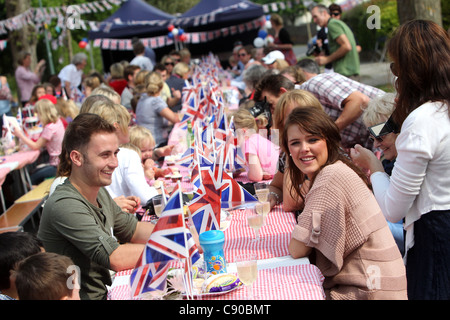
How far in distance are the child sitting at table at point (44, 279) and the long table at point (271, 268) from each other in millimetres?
456

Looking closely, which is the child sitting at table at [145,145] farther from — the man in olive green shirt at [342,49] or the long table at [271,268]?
the man in olive green shirt at [342,49]

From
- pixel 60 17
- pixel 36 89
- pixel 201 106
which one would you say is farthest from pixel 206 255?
pixel 60 17

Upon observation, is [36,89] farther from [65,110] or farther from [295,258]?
[295,258]

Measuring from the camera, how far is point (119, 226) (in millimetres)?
3121

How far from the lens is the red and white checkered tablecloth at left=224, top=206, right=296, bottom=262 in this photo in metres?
2.75

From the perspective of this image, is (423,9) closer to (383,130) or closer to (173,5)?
(383,130)

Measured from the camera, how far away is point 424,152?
2.32 meters

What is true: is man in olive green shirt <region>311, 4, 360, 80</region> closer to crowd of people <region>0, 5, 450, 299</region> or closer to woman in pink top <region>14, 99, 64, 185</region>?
woman in pink top <region>14, 99, 64, 185</region>

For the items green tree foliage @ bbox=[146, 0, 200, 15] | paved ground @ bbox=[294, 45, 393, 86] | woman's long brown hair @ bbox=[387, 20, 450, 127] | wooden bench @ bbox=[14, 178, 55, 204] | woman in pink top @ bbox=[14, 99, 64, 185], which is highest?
green tree foliage @ bbox=[146, 0, 200, 15]

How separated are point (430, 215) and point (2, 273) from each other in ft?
7.09

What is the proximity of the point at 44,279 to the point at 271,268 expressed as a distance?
3.53ft

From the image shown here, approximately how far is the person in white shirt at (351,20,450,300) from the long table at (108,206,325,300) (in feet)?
1.77

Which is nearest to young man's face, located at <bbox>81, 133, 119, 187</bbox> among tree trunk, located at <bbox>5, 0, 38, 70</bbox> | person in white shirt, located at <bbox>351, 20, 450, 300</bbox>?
person in white shirt, located at <bbox>351, 20, 450, 300</bbox>


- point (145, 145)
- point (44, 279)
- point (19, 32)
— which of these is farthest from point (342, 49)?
point (19, 32)
